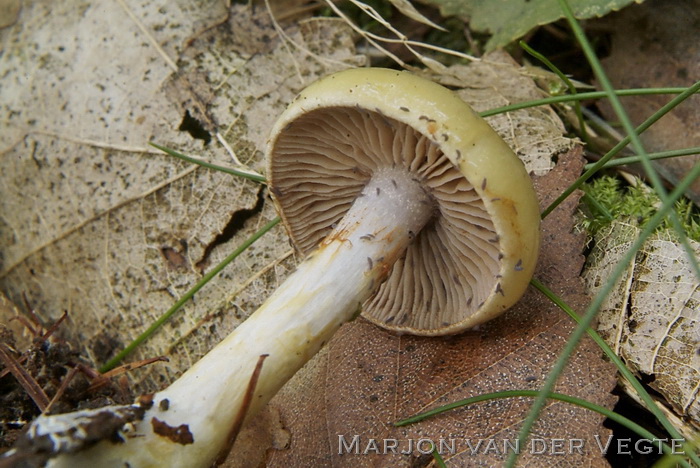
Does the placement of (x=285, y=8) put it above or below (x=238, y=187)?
above

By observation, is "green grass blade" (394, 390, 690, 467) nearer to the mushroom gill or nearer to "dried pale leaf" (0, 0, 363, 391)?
the mushroom gill

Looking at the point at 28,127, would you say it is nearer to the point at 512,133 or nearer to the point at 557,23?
the point at 512,133

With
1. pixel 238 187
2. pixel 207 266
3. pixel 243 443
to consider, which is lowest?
pixel 243 443

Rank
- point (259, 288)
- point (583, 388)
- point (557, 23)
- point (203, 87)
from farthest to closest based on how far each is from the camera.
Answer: point (557, 23), point (203, 87), point (259, 288), point (583, 388)

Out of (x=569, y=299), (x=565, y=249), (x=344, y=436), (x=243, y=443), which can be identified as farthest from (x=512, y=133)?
(x=243, y=443)

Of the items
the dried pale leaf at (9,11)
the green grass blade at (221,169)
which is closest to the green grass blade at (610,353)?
the green grass blade at (221,169)

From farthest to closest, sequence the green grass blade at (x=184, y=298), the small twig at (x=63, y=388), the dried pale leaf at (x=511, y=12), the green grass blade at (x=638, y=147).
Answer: the dried pale leaf at (x=511, y=12) → the green grass blade at (x=184, y=298) → the small twig at (x=63, y=388) → the green grass blade at (x=638, y=147)

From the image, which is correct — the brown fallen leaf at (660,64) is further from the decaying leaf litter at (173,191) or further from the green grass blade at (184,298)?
the green grass blade at (184,298)

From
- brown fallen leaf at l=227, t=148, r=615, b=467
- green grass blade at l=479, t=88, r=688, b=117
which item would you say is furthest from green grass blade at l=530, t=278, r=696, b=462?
green grass blade at l=479, t=88, r=688, b=117

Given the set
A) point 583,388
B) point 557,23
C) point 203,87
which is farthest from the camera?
point 557,23
